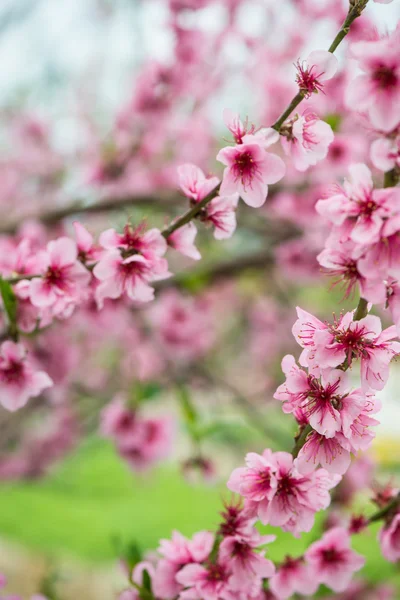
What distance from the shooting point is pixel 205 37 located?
6.12 feet

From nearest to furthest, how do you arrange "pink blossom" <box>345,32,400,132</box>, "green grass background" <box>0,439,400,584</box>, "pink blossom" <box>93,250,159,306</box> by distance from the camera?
"pink blossom" <box>345,32,400,132</box> → "pink blossom" <box>93,250,159,306</box> → "green grass background" <box>0,439,400,584</box>

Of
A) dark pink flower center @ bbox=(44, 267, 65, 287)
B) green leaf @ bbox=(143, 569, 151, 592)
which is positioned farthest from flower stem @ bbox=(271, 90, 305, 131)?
green leaf @ bbox=(143, 569, 151, 592)

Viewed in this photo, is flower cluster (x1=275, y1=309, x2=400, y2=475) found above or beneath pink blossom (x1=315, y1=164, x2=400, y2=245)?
beneath

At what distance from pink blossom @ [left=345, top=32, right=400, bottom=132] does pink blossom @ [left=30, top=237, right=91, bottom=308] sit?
1.27 feet

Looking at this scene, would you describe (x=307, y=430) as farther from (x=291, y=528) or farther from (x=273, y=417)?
(x=273, y=417)

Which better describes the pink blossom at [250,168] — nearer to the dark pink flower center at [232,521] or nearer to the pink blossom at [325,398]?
the pink blossom at [325,398]

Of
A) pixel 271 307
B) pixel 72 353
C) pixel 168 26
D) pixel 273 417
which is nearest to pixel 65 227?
pixel 72 353

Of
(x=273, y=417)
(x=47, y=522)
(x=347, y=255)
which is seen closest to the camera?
(x=347, y=255)

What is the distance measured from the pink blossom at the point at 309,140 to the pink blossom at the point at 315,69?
3 cm

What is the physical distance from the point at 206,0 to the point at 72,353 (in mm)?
1116

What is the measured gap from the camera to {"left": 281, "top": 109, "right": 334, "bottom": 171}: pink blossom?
567mm

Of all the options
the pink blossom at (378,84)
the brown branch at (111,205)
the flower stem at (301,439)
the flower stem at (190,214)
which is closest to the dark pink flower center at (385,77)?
the pink blossom at (378,84)

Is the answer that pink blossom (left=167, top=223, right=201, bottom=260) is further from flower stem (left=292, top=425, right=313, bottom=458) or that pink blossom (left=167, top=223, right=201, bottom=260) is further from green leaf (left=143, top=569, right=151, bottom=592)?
green leaf (left=143, top=569, right=151, bottom=592)

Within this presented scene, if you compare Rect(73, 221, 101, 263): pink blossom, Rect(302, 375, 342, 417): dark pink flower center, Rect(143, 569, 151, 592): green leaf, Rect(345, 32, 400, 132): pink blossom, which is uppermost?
Rect(73, 221, 101, 263): pink blossom
